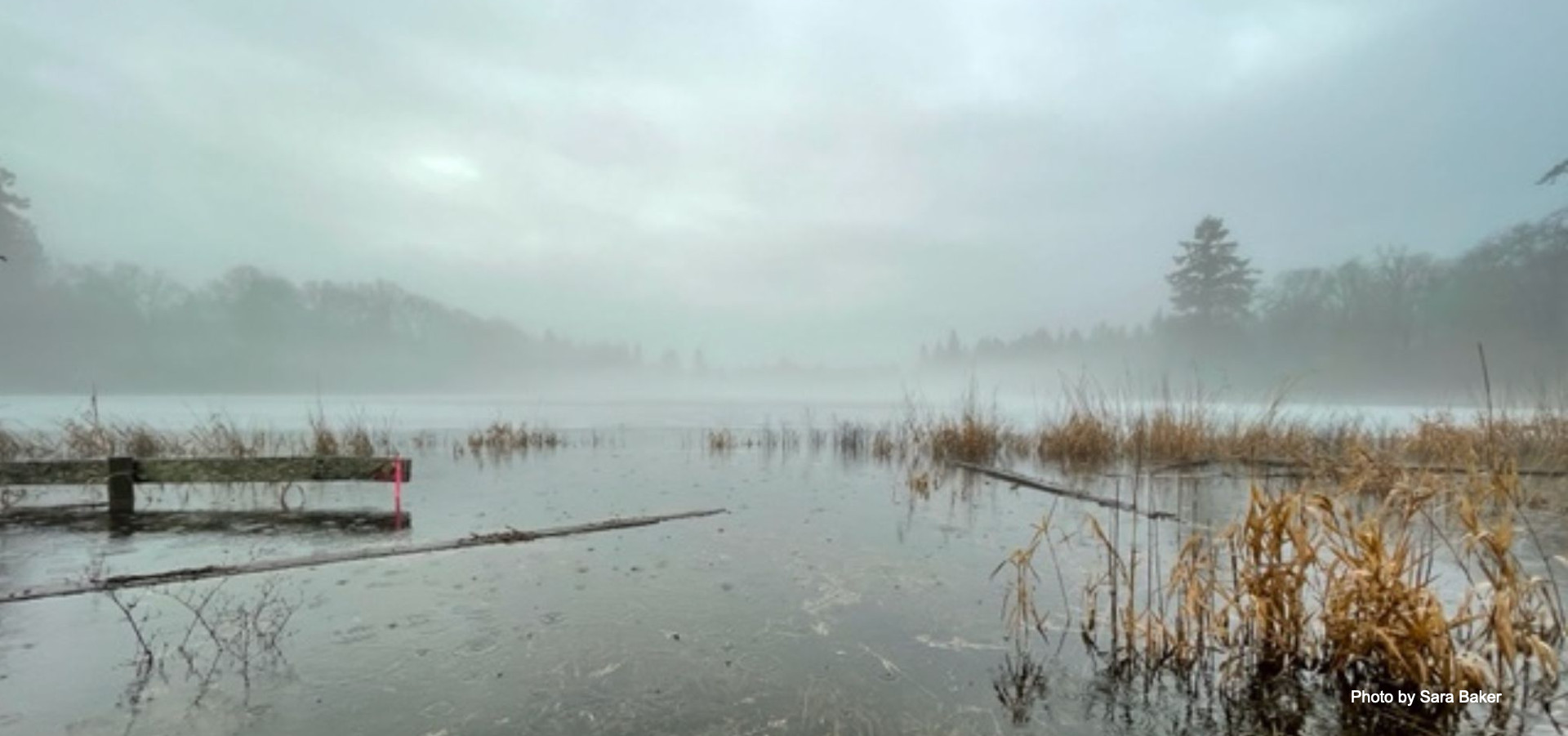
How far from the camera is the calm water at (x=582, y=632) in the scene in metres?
3.58

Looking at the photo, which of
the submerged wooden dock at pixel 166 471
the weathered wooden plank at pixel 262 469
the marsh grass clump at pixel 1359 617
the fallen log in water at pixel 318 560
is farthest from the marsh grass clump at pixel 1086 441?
the submerged wooden dock at pixel 166 471

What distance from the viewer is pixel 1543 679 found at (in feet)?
11.6

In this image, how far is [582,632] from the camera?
4.84m

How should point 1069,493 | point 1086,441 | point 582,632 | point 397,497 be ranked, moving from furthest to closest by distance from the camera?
point 1086,441 < point 1069,493 < point 397,497 < point 582,632

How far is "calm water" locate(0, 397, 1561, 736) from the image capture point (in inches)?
141

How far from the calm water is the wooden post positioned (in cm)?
83

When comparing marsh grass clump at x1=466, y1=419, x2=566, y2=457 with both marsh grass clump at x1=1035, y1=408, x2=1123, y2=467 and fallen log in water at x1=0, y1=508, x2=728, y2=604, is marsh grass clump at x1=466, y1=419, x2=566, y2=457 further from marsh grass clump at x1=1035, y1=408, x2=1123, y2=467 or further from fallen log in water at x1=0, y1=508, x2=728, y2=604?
marsh grass clump at x1=1035, y1=408, x2=1123, y2=467

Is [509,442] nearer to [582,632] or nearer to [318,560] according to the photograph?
[318,560]

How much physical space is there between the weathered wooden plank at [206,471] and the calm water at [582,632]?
24.6 inches

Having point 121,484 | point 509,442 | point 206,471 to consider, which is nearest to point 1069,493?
point 206,471

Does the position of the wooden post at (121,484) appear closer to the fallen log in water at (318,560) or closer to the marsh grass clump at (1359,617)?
the fallen log in water at (318,560)

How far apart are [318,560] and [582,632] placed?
10.4 ft

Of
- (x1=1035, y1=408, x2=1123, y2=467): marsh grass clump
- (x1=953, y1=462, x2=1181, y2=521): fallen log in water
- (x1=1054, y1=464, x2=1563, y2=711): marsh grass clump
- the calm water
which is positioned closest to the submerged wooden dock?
the calm water

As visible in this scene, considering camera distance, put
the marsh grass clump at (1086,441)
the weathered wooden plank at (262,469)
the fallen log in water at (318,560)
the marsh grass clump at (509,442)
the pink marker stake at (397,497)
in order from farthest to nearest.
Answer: the marsh grass clump at (509,442) → the marsh grass clump at (1086,441) → the weathered wooden plank at (262,469) → the pink marker stake at (397,497) → the fallen log in water at (318,560)
